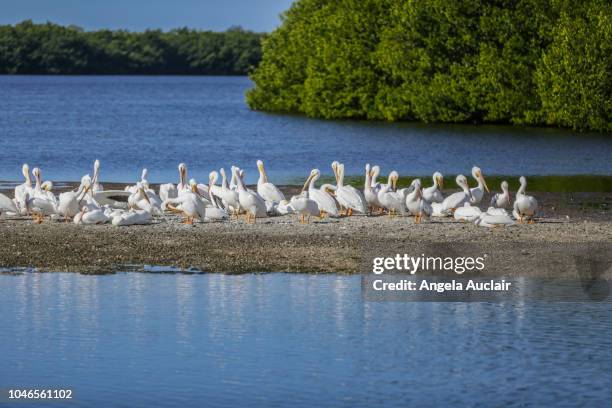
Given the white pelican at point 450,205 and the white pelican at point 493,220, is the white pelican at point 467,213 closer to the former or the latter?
the white pelican at point 493,220

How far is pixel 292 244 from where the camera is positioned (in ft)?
56.4

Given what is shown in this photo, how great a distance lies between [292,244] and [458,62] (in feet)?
129

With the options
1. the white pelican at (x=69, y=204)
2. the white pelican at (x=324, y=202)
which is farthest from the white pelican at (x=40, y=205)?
the white pelican at (x=324, y=202)

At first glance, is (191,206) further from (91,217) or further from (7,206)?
(7,206)

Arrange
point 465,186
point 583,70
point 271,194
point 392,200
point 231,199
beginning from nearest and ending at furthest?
1. point 392,200
2. point 231,199
3. point 271,194
4. point 465,186
5. point 583,70

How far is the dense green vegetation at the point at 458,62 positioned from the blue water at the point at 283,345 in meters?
31.8

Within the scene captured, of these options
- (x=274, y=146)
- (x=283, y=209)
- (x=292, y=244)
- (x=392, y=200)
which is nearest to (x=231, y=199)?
(x=283, y=209)

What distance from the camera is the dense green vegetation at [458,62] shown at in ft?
149

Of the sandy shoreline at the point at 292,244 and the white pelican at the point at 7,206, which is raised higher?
the white pelican at the point at 7,206

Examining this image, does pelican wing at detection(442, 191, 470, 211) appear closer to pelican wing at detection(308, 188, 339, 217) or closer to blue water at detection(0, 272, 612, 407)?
pelican wing at detection(308, 188, 339, 217)

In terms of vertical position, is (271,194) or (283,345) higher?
(271,194)

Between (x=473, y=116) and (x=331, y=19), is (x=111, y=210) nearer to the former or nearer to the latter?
(x=473, y=116)

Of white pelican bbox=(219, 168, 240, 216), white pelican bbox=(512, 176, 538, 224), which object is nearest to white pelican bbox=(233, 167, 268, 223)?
white pelican bbox=(219, 168, 240, 216)

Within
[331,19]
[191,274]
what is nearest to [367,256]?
[191,274]
